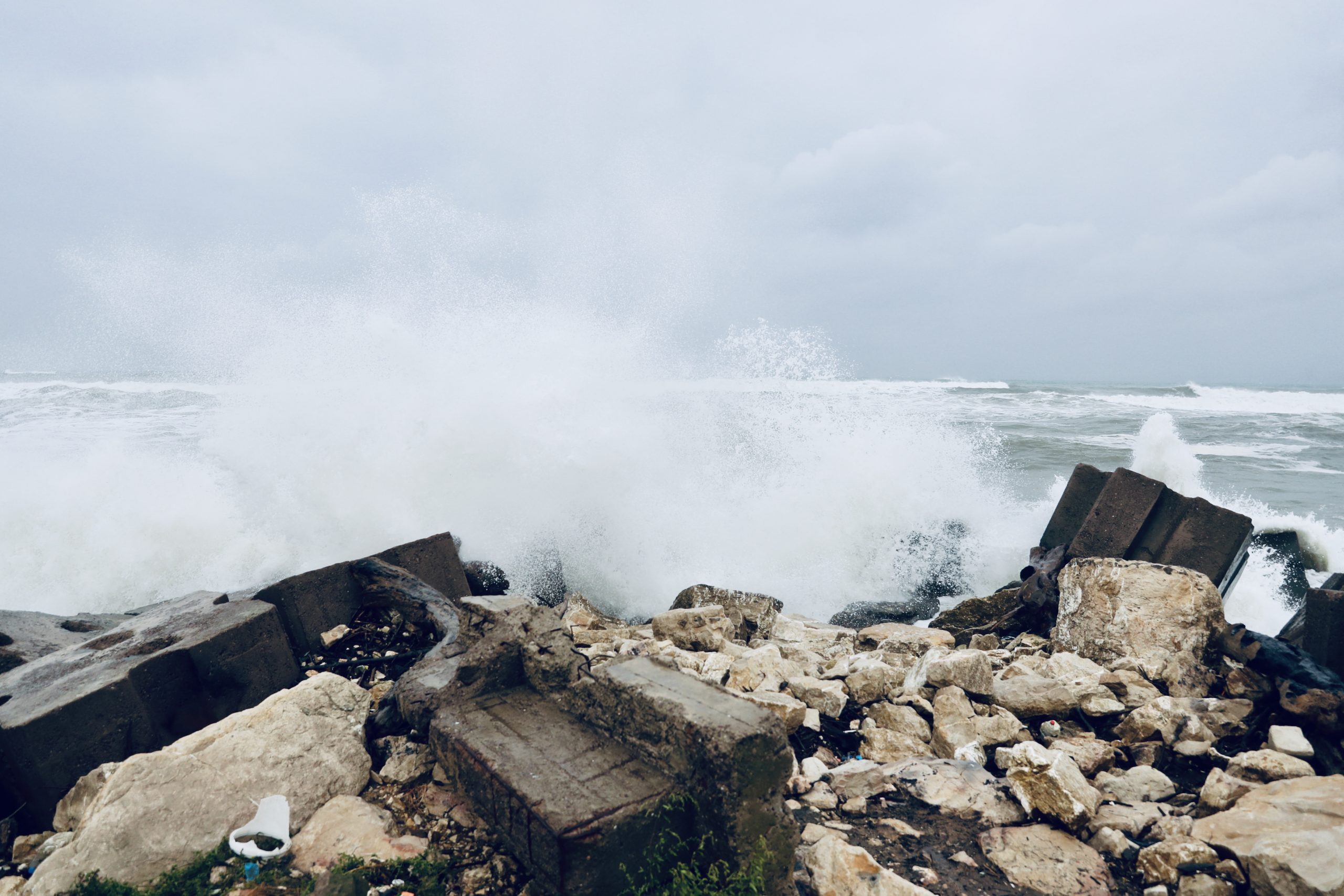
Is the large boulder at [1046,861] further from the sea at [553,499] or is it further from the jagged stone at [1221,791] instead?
the sea at [553,499]

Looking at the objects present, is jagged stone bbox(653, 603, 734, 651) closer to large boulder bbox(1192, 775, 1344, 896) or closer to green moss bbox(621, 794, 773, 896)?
green moss bbox(621, 794, 773, 896)

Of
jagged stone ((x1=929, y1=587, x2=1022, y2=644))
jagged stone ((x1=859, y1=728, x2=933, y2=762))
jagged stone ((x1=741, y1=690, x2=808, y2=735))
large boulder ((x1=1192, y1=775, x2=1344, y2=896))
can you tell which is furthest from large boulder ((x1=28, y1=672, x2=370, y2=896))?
jagged stone ((x1=929, y1=587, x2=1022, y2=644))

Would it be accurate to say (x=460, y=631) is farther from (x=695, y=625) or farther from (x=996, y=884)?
(x=996, y=884)

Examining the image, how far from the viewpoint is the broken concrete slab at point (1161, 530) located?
5.34 m

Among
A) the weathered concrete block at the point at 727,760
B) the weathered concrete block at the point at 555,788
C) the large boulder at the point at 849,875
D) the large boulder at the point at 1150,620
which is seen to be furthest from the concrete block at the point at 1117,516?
the weathered concrete block at the point at 555,788

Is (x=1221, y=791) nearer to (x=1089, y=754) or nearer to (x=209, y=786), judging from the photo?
(x=1089, y=754)

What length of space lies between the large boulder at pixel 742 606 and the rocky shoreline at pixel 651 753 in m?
1.02

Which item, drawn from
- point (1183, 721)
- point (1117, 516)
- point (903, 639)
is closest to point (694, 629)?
point (903, 639)

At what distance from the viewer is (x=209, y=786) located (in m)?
2.57

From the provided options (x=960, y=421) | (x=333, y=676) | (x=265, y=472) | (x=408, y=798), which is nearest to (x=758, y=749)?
(x=408, y=798)

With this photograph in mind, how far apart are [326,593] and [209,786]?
194 centimetres

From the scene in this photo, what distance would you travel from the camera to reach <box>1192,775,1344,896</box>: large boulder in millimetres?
A: 2076

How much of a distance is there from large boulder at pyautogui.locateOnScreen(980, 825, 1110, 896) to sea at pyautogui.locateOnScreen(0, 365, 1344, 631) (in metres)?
4.98

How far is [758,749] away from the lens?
211cm
